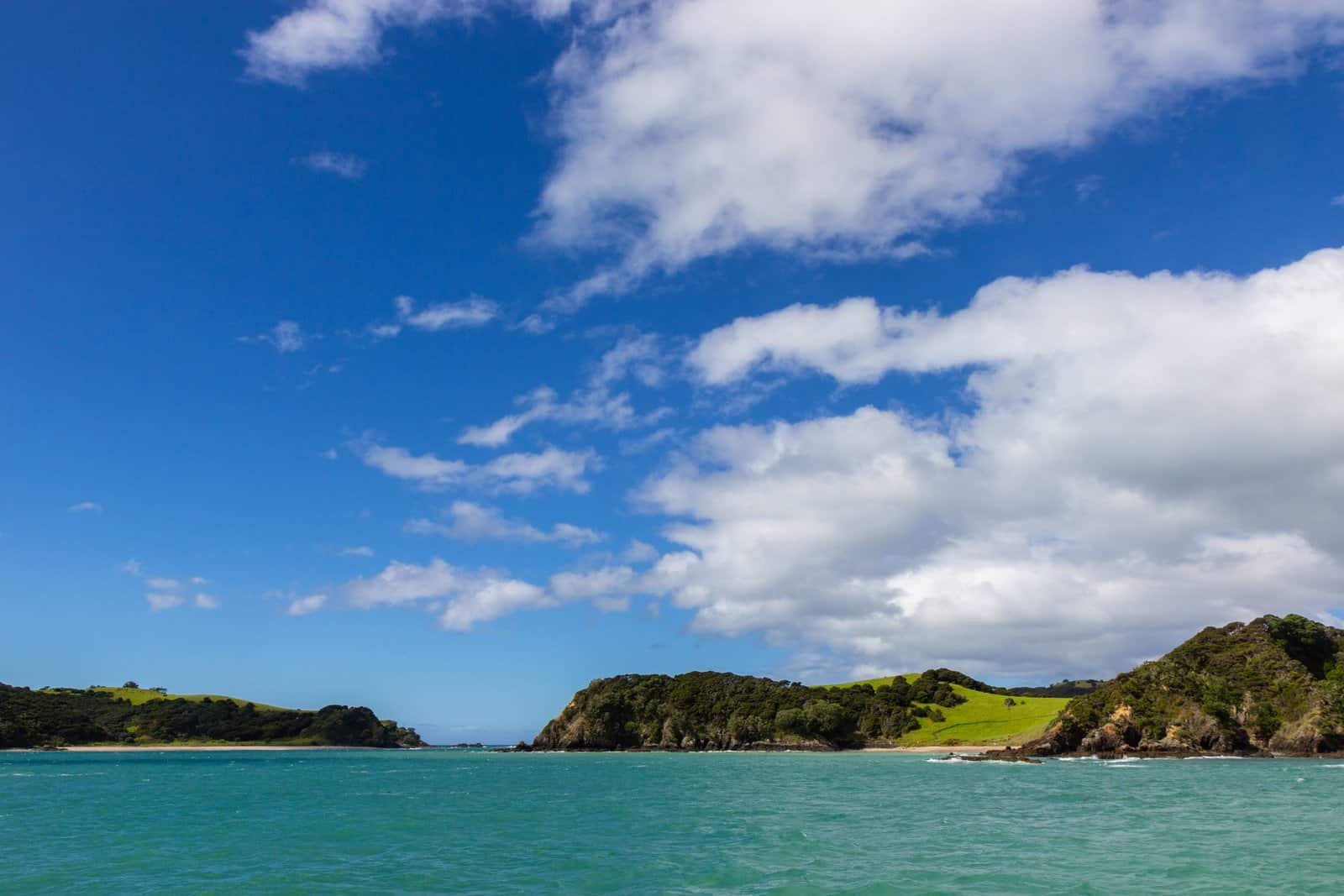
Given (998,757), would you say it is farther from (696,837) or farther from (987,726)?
(696,837)

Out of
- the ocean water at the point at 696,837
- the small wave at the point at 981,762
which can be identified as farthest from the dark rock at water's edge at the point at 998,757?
the ocean water at the point at 696,837

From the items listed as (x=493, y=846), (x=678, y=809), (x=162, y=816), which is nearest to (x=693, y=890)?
(x=493, y=846)

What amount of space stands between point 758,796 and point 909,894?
4133 centimetres

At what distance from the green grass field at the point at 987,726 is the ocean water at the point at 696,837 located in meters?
95.5

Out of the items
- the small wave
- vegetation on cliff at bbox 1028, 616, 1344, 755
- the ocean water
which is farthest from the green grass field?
the ocean water

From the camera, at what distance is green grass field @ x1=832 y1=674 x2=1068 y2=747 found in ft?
570

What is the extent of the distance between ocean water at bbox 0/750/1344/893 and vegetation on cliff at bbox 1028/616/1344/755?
57.8m

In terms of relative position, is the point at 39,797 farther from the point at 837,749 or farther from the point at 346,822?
the point at 837,749

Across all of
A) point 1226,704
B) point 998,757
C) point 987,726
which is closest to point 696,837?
point 998,757

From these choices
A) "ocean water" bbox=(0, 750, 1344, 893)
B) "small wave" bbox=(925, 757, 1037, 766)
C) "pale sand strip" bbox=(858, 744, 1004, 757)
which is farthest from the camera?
"pale sand strip" bbox=(858, 744, 1004, 757)

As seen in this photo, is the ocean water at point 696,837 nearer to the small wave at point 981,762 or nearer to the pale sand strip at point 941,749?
the small wave at point 981,762

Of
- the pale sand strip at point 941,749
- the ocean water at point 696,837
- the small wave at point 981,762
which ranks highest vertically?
the ocean water at point 696,837

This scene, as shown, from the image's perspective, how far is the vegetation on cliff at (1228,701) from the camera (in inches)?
5049

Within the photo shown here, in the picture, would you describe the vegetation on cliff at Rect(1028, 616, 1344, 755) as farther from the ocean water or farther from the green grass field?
the ocean water
